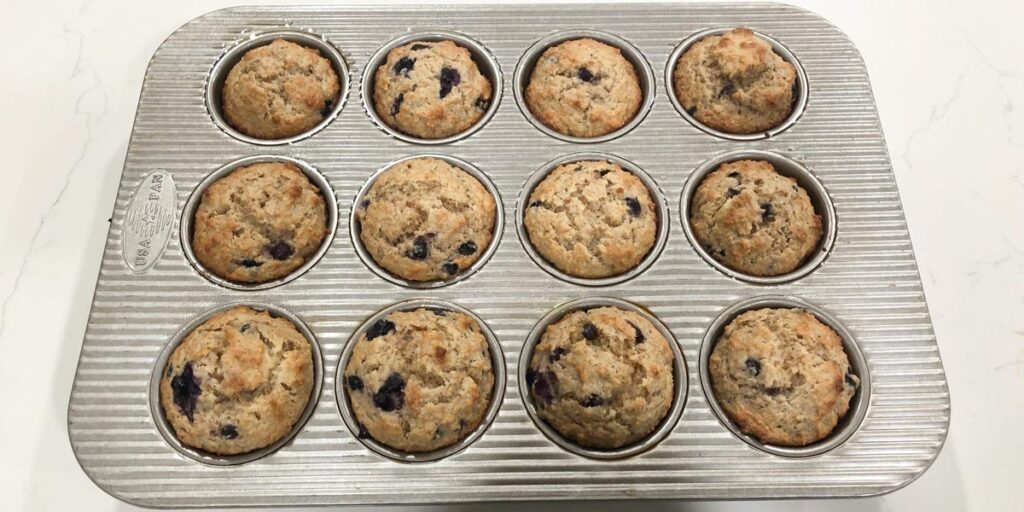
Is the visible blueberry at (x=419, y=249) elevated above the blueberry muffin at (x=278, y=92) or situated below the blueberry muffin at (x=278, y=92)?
below

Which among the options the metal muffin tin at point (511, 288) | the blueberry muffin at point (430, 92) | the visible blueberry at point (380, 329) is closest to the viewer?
the metal muffin tin at point (511, 288)

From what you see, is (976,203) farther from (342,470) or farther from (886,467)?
(342,470)

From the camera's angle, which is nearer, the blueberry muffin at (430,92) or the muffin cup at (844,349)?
the muffin cup at (844,349)

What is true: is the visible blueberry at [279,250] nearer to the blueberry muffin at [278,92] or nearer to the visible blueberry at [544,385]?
the blueberry muffin at [278,92]

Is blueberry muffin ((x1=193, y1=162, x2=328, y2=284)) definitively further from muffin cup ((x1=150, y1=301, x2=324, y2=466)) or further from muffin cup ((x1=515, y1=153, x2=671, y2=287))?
muffin cup ((x1=515, y1=153, x2=671, y2=287))

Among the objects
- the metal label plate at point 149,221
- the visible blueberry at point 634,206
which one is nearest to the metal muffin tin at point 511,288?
the metal label plate at point 149,221

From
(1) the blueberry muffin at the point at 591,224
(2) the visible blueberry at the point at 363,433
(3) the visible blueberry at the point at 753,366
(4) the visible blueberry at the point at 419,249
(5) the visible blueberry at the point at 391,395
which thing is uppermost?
(1) the blueberry muffin at the point at 591,224

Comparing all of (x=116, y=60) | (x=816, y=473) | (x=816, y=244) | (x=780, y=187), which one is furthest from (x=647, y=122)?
(x=116, y=60)

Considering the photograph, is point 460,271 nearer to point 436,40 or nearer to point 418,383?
point 418,383
